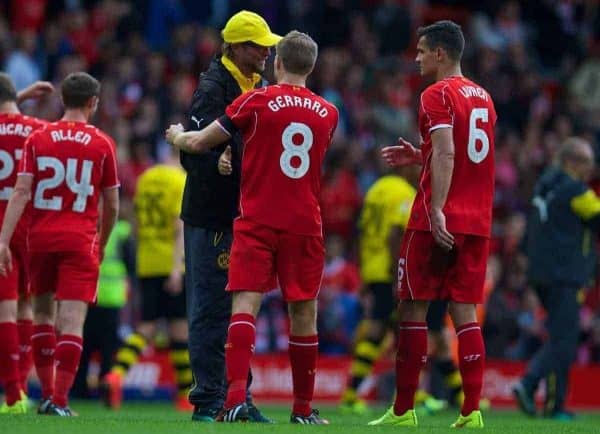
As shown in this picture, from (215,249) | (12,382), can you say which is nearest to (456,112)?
(215,249)

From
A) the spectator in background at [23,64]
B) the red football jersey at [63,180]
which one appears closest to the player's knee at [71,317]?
the red football jersey at [63,180]

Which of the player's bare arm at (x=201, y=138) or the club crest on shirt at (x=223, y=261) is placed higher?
the player's bare arm at (x=201, y=138)

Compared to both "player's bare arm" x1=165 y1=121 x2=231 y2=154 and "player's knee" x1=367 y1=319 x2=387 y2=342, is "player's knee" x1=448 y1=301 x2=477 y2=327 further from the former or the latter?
"player's knee" x1=367 y1=319 x2=387 y2=342

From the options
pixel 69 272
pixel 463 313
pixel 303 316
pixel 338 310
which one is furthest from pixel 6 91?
pixel 338 310

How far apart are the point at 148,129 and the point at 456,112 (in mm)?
11251

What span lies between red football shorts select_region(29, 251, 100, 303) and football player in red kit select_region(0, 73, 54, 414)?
0.52 m

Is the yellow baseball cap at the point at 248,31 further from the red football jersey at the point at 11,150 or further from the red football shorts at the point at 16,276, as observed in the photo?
the red football shorts at the point at 16,276

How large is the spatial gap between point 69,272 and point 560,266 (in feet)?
17.0

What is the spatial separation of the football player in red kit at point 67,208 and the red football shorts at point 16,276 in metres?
0.46

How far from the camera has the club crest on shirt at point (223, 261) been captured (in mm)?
10781

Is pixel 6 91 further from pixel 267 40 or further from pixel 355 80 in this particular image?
pixel 355 80

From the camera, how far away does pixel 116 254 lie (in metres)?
17.3

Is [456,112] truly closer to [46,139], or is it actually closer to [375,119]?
[46,139]

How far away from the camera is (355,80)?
973 inches
